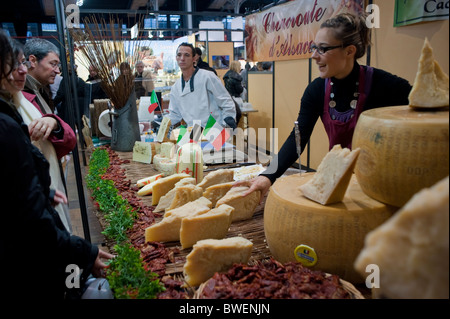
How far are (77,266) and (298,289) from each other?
25.7 inches

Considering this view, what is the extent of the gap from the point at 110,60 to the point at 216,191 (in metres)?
2.18

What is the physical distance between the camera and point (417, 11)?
2.91 metres

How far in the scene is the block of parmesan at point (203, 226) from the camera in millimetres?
1338

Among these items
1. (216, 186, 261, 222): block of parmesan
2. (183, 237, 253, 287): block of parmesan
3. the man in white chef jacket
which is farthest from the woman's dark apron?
the man in white chef jacket

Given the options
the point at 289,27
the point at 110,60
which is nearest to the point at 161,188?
the point at 110,60

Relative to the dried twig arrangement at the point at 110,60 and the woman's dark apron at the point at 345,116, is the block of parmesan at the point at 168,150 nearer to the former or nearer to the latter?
the dried twig arrangement at the point at 110,60

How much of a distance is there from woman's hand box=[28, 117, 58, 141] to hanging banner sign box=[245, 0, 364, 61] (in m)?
3.20

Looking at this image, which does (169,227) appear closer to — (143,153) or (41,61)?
(143,153)

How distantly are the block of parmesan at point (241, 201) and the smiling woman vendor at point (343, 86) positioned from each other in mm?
70

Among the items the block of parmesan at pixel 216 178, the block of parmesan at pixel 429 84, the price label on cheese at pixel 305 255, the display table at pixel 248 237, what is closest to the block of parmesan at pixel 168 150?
the display table at pixel 248 237

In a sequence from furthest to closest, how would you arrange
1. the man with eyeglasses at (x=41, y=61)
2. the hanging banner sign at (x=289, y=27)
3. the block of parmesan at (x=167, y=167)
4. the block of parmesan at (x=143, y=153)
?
Answer: the hanging banner sign at (x=289, y=27), the block of parmesan at (x=143, y=153), the man with eyeglasses at (x=41, y=61), the block of parmesan at (x=167, y=167)

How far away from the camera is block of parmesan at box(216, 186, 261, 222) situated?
1598 millimetres
